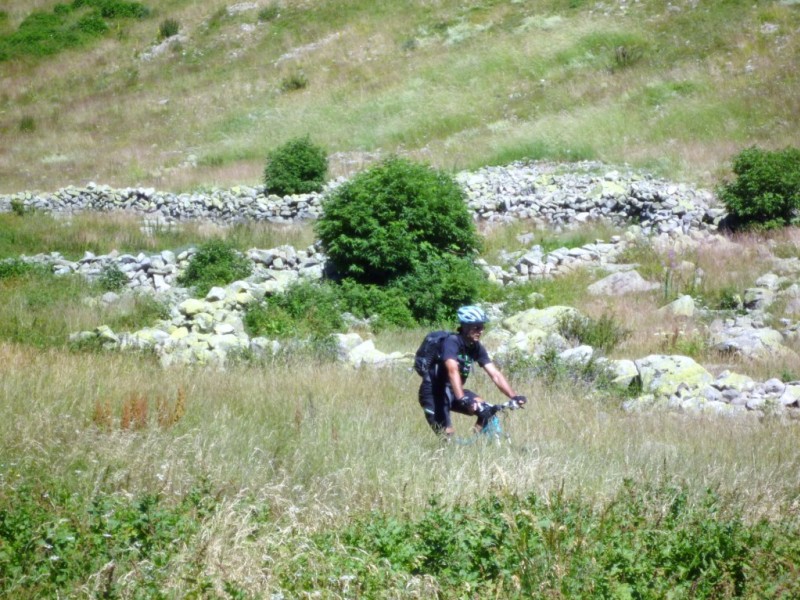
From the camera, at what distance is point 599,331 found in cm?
1308

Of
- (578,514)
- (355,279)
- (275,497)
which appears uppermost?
(275,497)

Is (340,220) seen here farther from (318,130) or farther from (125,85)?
(125,85)

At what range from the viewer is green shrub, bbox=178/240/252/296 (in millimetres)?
16781

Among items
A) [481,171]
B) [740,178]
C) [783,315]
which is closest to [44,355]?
[783,315]

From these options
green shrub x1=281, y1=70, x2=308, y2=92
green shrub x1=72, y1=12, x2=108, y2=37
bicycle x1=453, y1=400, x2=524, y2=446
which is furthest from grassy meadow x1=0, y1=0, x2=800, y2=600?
green shrub x1=72, y1=12, x2=108, y2=37

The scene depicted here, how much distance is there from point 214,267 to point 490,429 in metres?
10.7

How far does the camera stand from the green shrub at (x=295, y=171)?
25.5 metres

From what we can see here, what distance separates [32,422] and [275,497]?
2.07m

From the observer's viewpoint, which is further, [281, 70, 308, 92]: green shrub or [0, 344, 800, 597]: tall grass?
[281, 70, 308, 92]: green shrub

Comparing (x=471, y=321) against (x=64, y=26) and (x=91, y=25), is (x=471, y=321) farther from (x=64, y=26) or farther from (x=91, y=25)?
(x=64, y=26)

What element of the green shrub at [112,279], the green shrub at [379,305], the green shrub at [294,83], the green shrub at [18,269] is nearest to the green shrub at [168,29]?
the green shrub at [294,83]

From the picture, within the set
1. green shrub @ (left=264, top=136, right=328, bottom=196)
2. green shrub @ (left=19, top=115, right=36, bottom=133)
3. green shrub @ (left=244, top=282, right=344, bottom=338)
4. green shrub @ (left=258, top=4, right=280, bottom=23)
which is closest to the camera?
green shrub @ (left=244, top=282, right=344, bottom=338)

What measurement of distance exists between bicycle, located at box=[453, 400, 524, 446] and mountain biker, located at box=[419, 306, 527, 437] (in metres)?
0.03

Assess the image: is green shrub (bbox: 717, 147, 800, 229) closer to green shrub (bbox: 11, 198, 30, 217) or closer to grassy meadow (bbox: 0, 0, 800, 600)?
grassy meadow (bbox: 0, 0, 800, 600)
